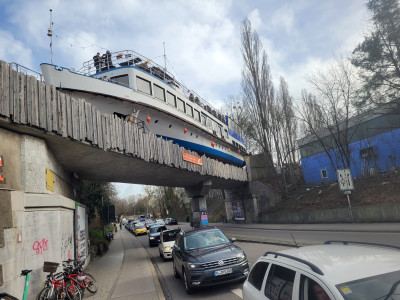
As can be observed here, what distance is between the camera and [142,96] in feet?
62.0

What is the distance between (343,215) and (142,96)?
674 inches

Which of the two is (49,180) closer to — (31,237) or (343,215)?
(31,237)

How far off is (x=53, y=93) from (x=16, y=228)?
4.48m

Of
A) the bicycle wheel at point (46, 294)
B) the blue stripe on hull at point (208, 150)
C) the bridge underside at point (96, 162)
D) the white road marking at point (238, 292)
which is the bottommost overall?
the white road marking at point (238, 292)

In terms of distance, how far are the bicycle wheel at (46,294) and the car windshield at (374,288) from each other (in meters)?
6.84

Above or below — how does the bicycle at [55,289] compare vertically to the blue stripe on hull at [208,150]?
below

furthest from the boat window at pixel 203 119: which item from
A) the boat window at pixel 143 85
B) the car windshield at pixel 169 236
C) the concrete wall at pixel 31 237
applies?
the concrete wall at pixel 31 237

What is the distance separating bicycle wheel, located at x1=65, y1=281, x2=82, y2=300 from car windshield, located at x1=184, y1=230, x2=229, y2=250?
3047 mm

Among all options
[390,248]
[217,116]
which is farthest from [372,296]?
[217,116]

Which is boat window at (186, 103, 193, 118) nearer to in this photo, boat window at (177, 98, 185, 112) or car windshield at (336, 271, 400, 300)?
boat window at (177, 98, 185, 112)

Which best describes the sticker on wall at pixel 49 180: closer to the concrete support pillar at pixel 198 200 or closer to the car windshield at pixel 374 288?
the car windshield at pixel 374 288

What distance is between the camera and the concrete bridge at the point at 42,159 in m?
6.83

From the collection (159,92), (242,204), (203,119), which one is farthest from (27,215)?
(242,204)

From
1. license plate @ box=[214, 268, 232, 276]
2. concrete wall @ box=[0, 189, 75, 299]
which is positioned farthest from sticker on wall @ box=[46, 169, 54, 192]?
license plate @ box=[214, 268, 232, 276]
